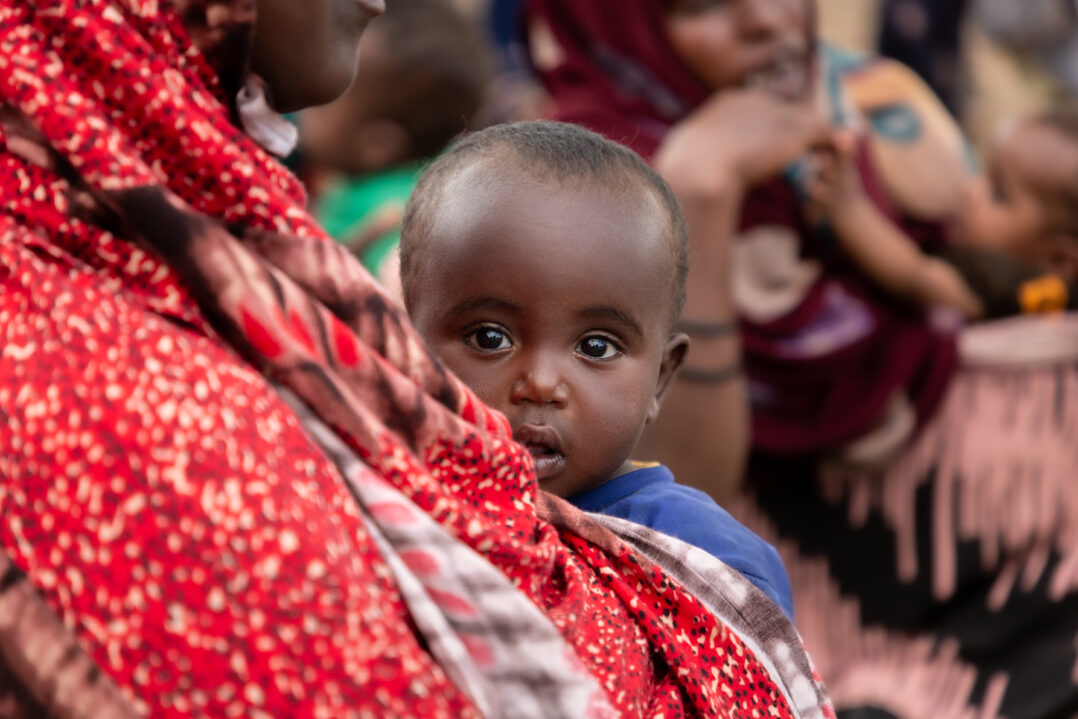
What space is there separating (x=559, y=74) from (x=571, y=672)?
223 centimetres

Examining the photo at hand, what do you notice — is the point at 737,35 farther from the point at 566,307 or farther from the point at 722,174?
the point at 566,307

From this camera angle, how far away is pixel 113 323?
1065 mm

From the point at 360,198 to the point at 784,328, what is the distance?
1.20 metres

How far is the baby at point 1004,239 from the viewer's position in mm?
3115

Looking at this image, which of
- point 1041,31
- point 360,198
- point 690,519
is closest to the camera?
point 690,519

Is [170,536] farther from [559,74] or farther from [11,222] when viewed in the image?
[559,74]

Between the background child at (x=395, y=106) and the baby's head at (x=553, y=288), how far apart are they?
6.56 feet

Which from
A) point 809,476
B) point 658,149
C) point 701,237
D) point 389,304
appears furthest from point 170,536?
point 809,476

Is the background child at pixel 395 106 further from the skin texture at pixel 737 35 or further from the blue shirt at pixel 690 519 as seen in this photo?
the blue shirt at pixel 690 519

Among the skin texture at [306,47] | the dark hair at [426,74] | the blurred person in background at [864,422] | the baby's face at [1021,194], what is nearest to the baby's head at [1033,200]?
the baby's face at [1021,194]

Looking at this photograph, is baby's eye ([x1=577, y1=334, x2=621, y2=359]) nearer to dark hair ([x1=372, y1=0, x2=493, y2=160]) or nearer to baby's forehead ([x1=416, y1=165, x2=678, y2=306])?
baby's forehead ([x1=416, y1=165, x2=678, y2=306])

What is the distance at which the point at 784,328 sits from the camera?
3.06 m

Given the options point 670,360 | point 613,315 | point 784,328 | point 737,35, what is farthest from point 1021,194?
point 613,315

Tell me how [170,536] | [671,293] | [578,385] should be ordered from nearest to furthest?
[170,536] → [578,385] → [671,293]
